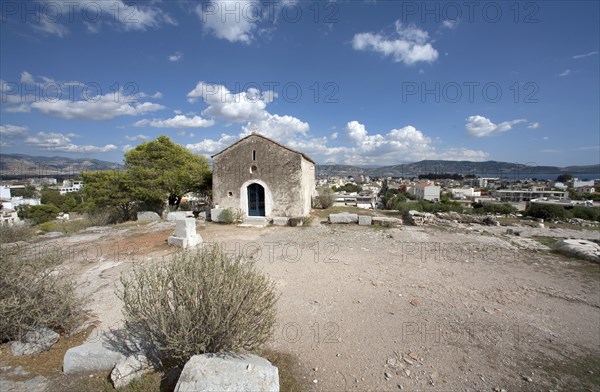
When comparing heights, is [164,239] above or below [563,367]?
above

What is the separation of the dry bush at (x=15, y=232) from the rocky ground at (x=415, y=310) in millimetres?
1003

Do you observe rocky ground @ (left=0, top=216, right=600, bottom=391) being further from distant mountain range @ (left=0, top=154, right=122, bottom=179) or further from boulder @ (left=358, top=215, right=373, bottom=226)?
distant mountain range @ (left=0, top=154, right=122, bottom=179)

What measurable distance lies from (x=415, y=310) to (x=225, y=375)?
3943mm

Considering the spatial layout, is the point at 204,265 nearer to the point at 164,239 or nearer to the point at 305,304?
the point at 305,304

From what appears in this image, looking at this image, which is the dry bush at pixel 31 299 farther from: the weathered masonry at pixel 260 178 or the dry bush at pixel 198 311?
the weathered masonry at pixel 260 178

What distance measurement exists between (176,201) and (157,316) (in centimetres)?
1821

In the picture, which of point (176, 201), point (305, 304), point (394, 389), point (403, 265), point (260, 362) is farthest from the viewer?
point (176, 201)

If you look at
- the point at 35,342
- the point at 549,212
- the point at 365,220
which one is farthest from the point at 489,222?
the point at 35,342

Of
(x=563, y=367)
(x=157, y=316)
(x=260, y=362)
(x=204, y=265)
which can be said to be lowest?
(x=563, y=367)

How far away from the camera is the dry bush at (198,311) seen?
9.89ft

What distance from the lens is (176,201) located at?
19578 millimetres

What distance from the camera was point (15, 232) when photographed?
991 centimetres

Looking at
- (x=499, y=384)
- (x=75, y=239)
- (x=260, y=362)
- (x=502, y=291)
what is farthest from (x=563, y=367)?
(x=75, y=239)

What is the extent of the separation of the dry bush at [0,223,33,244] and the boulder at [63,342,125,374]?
32.6 feet
